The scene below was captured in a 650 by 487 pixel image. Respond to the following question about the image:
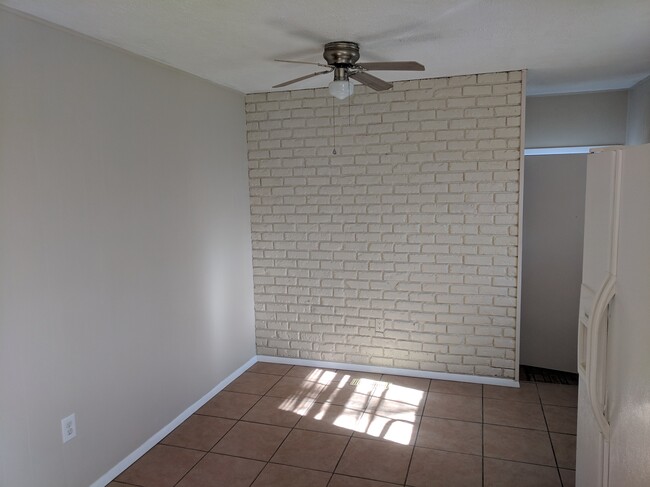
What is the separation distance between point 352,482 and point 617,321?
1.62 metres

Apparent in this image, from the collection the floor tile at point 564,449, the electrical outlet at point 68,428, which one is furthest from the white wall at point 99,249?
the floor tile at point 564,449

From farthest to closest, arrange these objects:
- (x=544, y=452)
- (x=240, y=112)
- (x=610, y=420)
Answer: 1. (x=240, y=112)
2. (x=544, y=452)
3. (x=610, y=420)

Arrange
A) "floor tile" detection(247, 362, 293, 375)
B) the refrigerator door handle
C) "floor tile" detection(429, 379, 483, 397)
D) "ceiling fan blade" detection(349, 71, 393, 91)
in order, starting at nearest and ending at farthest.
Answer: the refrigerator door handle → "ceiling fan blade" detection(349, 71, 393, 91) → "floor tile" detection(429, 379, 483, 397) → "floor tile" detection(247, 362, 293, 375)

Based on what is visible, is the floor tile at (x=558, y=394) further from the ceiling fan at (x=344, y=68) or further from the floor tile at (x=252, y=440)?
the ceiling fan at (x=344, y=68)

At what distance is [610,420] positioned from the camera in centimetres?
147

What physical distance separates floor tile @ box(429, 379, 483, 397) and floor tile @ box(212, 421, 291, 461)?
1.22m

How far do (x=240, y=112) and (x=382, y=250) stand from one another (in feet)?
5.25

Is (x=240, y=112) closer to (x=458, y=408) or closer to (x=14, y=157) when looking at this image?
(x=14, y=157)

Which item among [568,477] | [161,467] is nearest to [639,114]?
[568,477]

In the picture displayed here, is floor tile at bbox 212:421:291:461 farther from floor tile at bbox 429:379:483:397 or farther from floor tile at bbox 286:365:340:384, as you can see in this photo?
floor tile at bbox 429:379:483:397

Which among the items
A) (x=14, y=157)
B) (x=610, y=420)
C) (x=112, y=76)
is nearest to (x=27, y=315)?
(x=14, y=157)

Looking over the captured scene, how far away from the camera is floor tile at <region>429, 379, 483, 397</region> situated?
3.48 m

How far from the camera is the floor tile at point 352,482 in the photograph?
96.0 inches

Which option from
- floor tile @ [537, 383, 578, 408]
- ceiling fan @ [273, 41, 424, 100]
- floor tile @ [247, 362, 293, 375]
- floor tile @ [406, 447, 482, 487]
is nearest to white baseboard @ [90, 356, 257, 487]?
floor tile @ [247, 362, 293, 375]
